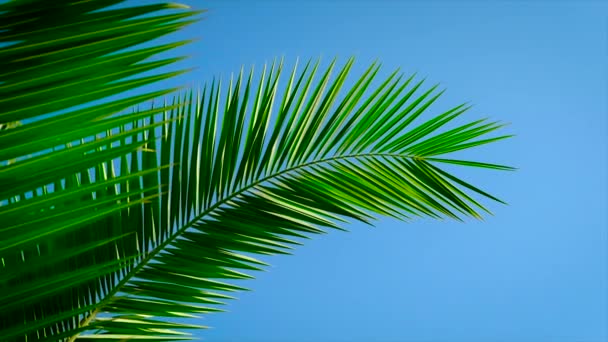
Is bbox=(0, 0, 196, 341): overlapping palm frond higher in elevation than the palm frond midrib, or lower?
higher

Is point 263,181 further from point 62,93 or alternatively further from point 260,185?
point 62,93

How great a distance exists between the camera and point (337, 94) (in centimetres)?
152

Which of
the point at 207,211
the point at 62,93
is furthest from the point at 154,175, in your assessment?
the point at 62,93

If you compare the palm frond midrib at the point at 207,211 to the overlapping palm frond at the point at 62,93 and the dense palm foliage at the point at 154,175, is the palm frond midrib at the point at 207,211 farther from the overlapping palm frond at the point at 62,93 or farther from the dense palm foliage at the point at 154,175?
the overlapping palm frond at the point at 62,93

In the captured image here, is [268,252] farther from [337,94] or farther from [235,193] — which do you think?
[337,94]

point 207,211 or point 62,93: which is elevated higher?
point 62,93

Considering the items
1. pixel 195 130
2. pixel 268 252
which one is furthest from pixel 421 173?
pixel 195 130

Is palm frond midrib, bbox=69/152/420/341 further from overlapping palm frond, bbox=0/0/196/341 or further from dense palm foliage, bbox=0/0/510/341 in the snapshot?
overlapping palm frond, bbox=0/0/196/341

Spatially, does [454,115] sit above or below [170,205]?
above

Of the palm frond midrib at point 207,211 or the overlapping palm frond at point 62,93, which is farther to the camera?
the palm frond midrib at point 207,211

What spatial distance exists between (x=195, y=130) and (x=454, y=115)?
0.65 meters

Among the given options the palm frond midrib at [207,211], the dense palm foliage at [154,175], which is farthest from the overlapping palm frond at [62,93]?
the palm frond midrib at [207,211]

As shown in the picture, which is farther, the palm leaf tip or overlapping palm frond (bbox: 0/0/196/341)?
the palm leaf tip

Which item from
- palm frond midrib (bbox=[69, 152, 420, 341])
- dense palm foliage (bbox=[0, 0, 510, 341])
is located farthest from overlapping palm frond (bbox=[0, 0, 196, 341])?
palm frond midrib (bbox=[69, 152, 420, 341])
